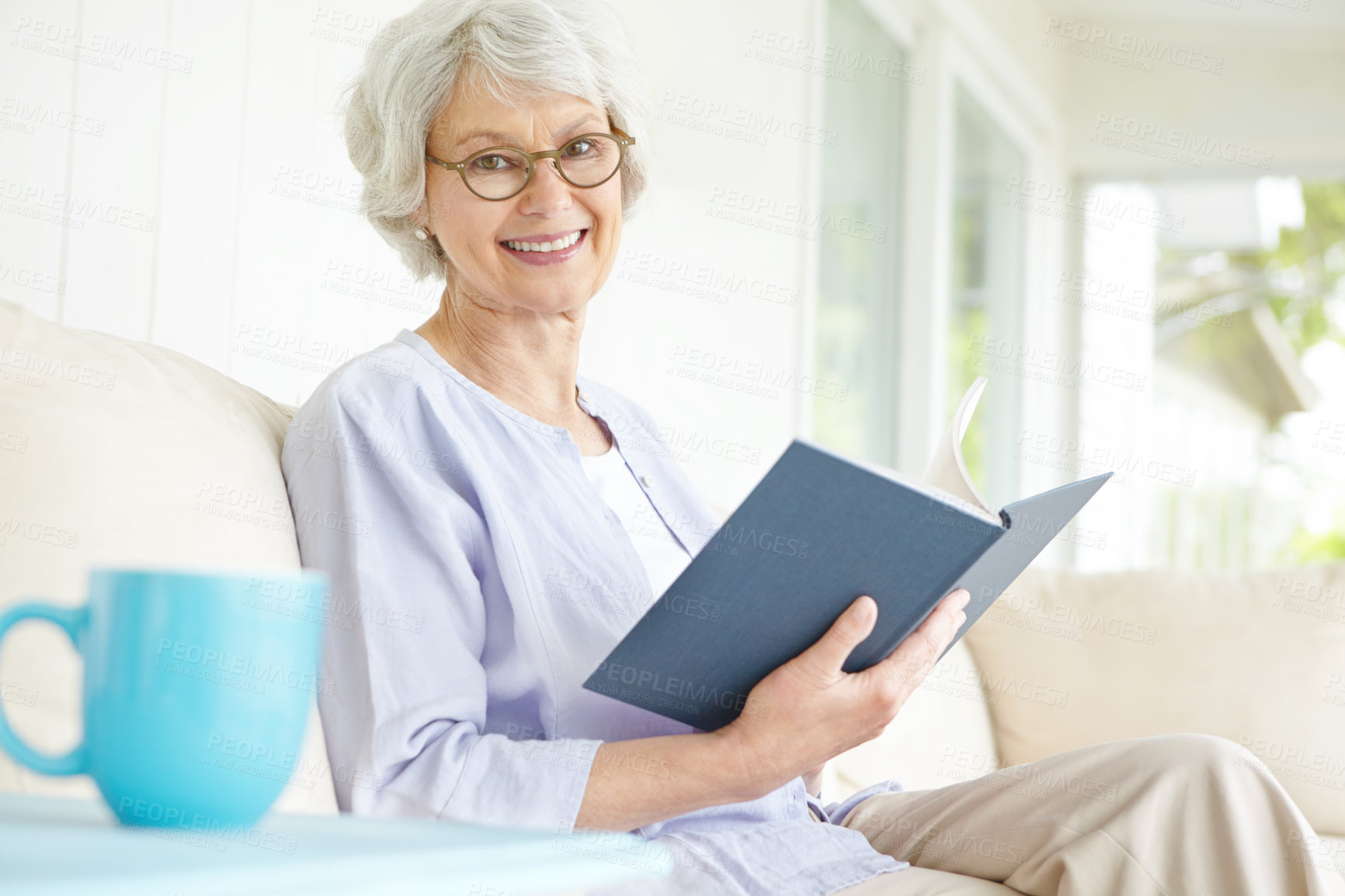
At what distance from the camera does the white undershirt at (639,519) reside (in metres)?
1.27

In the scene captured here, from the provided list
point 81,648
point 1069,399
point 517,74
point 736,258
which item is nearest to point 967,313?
point 1069,399

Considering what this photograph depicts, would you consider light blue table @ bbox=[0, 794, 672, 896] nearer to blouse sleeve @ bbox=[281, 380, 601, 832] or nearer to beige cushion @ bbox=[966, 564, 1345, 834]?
blouse sleeve @ bbox=[281, 380, 601, 832]

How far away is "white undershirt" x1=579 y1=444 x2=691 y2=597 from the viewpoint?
4.16ft

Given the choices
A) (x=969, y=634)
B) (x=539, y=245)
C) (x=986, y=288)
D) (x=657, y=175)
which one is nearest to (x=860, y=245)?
(x=986, y=288)

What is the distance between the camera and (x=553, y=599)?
43.8 inches

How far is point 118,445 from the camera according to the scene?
887 millimetres

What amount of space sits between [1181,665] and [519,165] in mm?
1480

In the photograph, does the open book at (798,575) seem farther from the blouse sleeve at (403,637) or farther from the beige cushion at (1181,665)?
the beige cushion at (1181,665)

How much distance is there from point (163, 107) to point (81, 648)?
3.57ft

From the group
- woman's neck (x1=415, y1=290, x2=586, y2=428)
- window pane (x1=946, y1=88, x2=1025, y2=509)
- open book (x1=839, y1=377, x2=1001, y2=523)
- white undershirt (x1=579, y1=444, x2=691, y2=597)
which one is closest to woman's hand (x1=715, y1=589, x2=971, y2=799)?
open book (x1=839, y1=377, x2=1001, y2=523)

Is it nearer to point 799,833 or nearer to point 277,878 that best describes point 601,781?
point 799,833

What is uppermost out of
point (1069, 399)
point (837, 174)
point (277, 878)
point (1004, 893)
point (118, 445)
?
point (837, 174)

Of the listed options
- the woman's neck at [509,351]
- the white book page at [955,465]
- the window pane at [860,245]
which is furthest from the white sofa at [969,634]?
the window pane at [860,245]

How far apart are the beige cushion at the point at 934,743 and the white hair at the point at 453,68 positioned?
1.06 meters
